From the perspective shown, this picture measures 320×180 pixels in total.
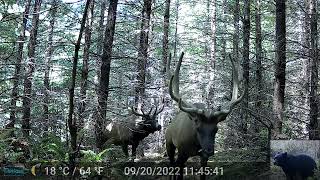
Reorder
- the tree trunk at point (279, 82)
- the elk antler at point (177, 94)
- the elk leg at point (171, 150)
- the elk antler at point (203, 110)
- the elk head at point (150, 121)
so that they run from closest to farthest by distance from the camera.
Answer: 1. the elk antler at point (203, 110)
2. the elk antler at point (177, 94)
3. the tree trunk at point (279, 82)
4. the elk leg at point (171, 150)
5. the elk head at point (150, 121)

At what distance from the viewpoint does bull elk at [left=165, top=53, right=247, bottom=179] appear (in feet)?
22.5

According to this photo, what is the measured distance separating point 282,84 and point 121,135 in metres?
7.16

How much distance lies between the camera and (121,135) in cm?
1459

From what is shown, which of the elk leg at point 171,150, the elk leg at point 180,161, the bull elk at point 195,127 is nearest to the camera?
the bull elk at point 195,127

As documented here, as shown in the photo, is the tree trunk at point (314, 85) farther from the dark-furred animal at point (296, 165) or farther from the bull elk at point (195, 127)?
the bull elk at point (195, 127)

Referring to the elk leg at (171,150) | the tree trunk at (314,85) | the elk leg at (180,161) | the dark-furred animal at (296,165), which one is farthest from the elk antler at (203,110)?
the tree trunk at (314,85)

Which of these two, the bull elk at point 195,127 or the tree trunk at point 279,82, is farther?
the tree trunk at point 279,82

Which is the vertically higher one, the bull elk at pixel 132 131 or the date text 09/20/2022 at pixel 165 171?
the bull elk at pixel 132 131

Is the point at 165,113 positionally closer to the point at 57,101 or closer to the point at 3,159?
the point at 57,101

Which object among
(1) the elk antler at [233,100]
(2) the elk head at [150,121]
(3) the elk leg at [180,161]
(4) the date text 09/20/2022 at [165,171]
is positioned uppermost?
(1) the elk antler at [233,100]

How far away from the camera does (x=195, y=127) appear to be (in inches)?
283

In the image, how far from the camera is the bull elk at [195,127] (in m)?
6.85

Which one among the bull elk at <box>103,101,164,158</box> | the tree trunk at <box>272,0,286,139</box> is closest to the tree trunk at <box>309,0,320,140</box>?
the tree trunk at <box>272,0,286,139</box>

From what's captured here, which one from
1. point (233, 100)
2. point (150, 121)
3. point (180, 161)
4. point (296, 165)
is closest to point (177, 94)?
point (233, 100)
